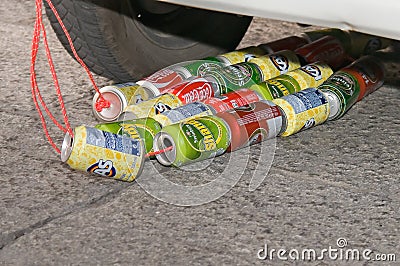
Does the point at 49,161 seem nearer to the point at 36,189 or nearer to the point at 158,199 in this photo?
the point at 36,189

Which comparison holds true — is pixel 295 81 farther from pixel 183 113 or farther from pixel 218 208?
pixel 218 208

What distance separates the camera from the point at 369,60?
3.31m

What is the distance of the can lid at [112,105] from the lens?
2.93 meters

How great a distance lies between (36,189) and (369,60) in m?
1.39

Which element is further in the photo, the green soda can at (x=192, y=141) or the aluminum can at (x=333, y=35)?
the aluminum can at (x=333, y=35)

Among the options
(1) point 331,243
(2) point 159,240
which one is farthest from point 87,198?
(1) point 331,243

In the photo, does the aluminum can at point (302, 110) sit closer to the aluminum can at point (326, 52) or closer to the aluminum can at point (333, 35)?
the aluminum can at point (326, 52)

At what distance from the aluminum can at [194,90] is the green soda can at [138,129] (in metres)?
0.22

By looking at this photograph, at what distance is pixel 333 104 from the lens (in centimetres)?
297

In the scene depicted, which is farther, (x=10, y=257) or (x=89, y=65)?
(x=89, y=65)

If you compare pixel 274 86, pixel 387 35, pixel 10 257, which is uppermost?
pixel 387 35

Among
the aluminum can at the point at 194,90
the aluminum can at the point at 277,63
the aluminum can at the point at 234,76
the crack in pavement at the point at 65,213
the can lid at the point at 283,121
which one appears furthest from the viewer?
the aluminum can at the point at 277,63

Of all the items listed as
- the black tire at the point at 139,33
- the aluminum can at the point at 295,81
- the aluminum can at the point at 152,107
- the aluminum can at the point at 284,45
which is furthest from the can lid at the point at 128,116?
the aluminum can at the point at 284,45

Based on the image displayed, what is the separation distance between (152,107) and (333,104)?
0.60 meters
